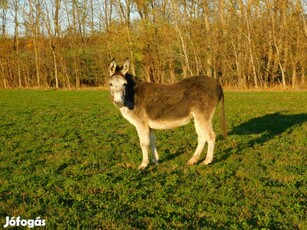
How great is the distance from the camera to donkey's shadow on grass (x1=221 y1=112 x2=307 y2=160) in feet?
35.5

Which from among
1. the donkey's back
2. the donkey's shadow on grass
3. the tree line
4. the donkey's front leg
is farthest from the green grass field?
the tree line

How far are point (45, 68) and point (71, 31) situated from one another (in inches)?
310

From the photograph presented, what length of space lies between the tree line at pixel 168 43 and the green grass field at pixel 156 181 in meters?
26.0

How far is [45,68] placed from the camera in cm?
5497

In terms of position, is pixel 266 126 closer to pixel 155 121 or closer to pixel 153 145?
pixel 153 145

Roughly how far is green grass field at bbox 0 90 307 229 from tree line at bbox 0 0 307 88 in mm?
25957

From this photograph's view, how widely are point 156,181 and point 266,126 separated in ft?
26.5

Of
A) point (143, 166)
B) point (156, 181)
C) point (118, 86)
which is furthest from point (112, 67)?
point (156, 181)

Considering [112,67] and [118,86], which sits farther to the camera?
[112,67]

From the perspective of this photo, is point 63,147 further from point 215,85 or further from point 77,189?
point 215,85

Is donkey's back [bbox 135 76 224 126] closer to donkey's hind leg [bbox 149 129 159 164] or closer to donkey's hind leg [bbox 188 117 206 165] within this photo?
donkey's hind leg [bbox 188 117 206 165]

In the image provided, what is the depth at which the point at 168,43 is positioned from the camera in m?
42.9

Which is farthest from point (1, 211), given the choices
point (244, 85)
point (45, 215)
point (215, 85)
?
point (244, 85)

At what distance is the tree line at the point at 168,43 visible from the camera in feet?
116
